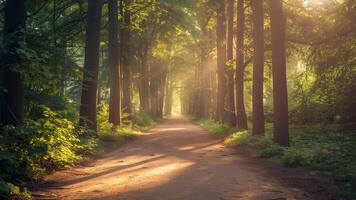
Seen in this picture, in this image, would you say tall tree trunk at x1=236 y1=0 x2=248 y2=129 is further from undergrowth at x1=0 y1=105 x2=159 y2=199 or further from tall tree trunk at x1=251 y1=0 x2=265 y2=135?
undergrowth at x1=0 y1=105 x2=159 y2=199

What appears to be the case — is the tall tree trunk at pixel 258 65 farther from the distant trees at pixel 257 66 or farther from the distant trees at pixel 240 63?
the distant trees at pixel 240 63

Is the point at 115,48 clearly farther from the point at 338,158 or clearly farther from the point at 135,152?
the point at 338,158

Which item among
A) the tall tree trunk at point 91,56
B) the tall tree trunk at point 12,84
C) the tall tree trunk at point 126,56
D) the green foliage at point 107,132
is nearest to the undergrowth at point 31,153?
the tall tree trunk at point 12,84

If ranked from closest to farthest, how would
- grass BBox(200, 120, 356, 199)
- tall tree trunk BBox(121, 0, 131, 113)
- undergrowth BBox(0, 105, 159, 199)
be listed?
1. undergrowth BBox(0, 105, 159, 199)
2. grass BBox(200, 120, 356, 199)
3. tall tree trunk BBox(121, 0, 131, 113)

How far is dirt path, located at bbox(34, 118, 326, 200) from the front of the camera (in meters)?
7.14

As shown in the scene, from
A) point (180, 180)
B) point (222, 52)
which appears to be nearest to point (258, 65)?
point (180, 180)

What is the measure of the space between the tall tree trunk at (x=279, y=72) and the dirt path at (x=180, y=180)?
159cm

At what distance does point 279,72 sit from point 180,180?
607cm

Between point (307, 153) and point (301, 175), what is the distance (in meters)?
2.01

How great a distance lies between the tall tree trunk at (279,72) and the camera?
42.3 ft

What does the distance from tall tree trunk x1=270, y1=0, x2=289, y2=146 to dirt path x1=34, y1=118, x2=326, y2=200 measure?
159cm

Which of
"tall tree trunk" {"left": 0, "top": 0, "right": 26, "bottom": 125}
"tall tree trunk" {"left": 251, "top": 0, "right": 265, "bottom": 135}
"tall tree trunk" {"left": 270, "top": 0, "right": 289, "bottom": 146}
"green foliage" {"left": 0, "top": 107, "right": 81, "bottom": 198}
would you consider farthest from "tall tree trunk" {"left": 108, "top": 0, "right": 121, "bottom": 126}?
"tall tree trunk" {"left": 0, "top": 0, "right": 26, "bottom": 125}

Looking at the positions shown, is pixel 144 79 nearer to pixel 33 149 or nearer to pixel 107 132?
pixel 107 132

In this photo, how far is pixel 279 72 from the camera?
1288 cm
